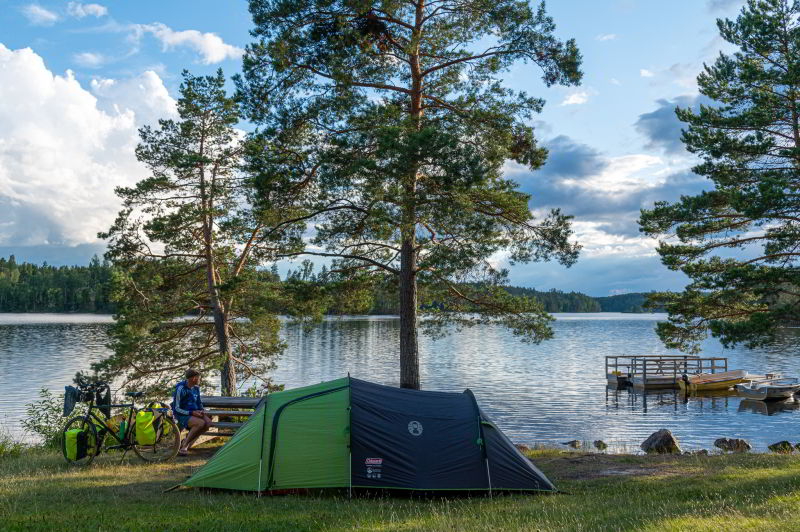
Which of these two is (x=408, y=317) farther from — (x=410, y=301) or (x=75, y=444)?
(x=75, y=444)

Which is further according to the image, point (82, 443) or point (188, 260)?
point (188, 260)

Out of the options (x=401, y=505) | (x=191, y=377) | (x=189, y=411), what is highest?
(x=191, y=377)

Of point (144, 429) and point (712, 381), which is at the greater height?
point (144, 429)

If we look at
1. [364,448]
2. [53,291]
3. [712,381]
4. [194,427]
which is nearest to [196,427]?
[194,427]

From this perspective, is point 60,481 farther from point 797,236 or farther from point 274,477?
point 797,236

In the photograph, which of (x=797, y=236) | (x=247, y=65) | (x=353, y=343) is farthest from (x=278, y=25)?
(x=353, y=343)

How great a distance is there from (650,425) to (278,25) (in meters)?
21.0

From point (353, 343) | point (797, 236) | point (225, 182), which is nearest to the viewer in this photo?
point (797, 236)

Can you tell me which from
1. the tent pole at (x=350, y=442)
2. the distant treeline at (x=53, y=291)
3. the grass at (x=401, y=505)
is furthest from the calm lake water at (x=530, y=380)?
the distant treeline at (x=53, y=291)

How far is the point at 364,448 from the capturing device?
366 inches

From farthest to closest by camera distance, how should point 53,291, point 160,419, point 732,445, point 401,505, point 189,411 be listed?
point 53,291 < point 732,445 < point 189,411 < point 160,419 < point 401,505

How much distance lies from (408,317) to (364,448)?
6164 mm

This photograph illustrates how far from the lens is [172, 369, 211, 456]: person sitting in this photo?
12.3 m

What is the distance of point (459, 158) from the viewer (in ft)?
43.1
